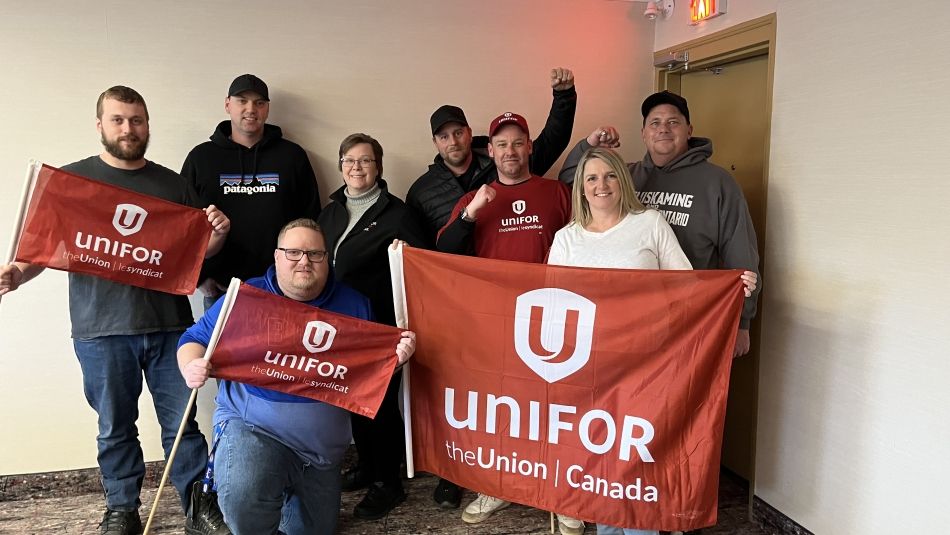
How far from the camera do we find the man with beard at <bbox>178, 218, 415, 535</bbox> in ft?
7.95

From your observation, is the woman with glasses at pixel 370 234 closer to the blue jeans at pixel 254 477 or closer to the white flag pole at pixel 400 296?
the white flag pole at pixel 400 296

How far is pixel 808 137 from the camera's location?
2738mm

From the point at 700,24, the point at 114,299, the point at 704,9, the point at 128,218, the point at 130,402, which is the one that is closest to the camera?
the point at 128,218

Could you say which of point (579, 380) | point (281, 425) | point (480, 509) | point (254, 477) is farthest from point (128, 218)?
point (480, 509)

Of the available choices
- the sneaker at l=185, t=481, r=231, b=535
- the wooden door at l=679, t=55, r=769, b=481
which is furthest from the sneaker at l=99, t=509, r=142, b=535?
the wooden door at l=679, t=55, r=769, b=481

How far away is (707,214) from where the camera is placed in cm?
279

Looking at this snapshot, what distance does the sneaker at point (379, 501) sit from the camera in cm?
313

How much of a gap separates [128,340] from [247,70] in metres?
1.49

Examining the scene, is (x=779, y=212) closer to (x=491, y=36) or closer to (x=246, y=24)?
(x=491, y=36)

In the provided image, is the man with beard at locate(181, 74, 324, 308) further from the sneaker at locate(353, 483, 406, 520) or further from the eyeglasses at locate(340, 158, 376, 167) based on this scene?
the sneaker at locate(353, 483, 406, 520)

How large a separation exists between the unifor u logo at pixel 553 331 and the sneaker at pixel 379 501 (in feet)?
3.88

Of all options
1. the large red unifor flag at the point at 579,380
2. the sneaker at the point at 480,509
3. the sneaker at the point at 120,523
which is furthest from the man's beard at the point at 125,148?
the sneaker at the point at 480,509

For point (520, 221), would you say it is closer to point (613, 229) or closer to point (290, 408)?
point (613, 229)

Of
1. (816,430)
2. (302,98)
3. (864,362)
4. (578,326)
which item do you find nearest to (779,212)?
(864,362)
